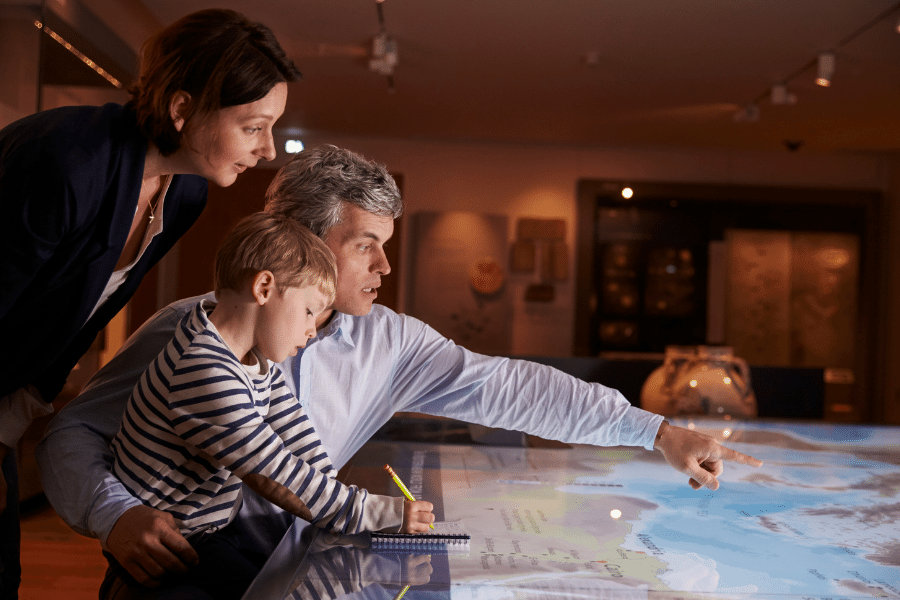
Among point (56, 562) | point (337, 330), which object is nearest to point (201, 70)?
point (337, 330)

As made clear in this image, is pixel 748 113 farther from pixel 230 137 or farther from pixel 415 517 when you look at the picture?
pixel 415 517

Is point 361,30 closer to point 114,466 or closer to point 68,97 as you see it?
point 68,97

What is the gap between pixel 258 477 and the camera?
3.02 feet

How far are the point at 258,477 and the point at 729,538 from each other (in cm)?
62

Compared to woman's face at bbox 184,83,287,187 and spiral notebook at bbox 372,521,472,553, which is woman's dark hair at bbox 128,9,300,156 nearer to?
woman's face at bbox 184,83,287,187

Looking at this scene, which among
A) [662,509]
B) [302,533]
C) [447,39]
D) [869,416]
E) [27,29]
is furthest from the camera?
[869,416]

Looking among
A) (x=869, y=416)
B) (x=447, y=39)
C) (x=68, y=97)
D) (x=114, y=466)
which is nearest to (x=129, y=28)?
(x=68, y=97)

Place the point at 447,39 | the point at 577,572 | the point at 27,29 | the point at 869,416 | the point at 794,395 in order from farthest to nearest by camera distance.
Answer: the point at 869,416 < the point at 447,39 < the point at 794,395 < the point at 27,29 < the point at 577,572

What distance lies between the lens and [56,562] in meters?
2.71

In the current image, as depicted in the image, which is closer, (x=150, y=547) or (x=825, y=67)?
(x=150, y=547)

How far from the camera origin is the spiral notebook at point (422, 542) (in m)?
0.89

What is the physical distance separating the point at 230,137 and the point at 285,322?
36 centimetres

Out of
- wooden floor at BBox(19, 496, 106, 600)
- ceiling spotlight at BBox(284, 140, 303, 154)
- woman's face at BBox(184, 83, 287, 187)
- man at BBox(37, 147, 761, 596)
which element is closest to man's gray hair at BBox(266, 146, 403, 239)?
man at BBox(37, 147, 761, 596)

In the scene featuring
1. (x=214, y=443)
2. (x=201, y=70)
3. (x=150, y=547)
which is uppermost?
(x=201, y=70)
